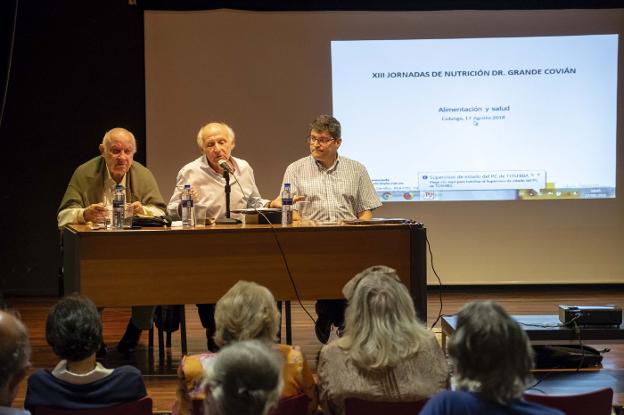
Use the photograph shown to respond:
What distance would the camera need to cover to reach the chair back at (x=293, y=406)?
2332mm

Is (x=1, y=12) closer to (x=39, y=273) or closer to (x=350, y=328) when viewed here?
(x=39, y=273)

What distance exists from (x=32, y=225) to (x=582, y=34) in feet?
16.5

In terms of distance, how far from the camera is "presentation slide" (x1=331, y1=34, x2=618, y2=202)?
7.00 m

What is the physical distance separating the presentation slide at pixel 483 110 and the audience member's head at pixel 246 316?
4613 mm

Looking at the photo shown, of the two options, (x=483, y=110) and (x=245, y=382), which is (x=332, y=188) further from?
(x=245, y=382)

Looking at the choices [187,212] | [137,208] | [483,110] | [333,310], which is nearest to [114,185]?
[137,208]

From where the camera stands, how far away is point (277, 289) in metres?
4.22

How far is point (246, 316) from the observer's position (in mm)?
2449

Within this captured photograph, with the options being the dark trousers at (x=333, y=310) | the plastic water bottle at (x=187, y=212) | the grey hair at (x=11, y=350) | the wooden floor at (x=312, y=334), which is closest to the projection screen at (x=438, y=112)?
the wooden floor at (x=312, y=334)

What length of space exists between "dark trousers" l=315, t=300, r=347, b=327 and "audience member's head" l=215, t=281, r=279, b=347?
2244 mm

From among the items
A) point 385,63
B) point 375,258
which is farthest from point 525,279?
point 375,258

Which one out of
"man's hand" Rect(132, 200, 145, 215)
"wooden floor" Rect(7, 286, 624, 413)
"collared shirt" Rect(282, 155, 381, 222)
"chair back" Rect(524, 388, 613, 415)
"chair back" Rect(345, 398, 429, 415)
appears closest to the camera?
"chair back" Rect(524, 388, 613, 415)

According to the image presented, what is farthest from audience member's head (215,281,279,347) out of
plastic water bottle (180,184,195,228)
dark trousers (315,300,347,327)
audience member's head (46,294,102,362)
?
dark trousers (315,300,347,327)

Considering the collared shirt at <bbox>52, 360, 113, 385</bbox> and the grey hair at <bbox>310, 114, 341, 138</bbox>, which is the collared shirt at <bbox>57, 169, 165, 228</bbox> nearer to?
the grey hair at <bbox>310, 114, 341, 138</bbox>
